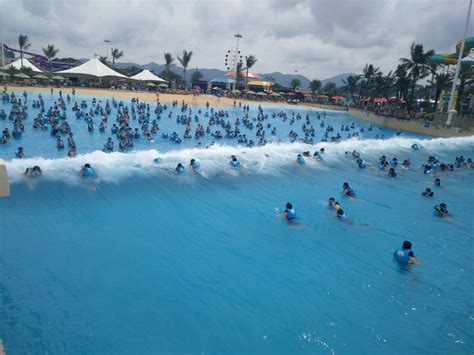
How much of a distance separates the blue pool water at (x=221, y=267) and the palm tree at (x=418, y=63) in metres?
32.4

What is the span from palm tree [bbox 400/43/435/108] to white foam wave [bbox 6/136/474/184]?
782 inches

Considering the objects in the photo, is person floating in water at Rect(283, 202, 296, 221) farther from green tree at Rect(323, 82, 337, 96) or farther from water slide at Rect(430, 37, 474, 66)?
green tree at Rect(323, 82, 337, 96)

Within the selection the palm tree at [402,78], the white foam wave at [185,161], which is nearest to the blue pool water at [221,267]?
the white foam wave at [185,161]

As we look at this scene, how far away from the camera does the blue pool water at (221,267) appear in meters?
6.41

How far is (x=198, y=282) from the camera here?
7.91 m

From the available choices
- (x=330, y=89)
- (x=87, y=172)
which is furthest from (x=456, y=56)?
(x=330, y=89)

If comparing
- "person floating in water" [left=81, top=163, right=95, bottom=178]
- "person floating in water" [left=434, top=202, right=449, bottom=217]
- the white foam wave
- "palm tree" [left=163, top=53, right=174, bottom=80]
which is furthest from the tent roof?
"person floating in water" [left=434, top=202, right=449, bottom=217]

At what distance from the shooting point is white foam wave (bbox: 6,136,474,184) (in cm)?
1465

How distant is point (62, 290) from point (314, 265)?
5.82 metres

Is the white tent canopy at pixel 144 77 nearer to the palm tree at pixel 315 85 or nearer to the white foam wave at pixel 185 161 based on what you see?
the palm tree at pixel 315 85

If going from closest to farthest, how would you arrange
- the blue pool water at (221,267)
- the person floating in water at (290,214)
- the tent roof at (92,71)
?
the blue pool water at (221,267) < the person floating in water at (290,214) < the tent roof at (92,71)

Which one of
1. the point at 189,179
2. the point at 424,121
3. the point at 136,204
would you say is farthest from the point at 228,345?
the point at 424,121

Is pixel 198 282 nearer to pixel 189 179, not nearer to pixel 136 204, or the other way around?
pixel 136 204

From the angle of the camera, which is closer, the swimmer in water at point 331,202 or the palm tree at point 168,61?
the swimmer in water at point 331,202
